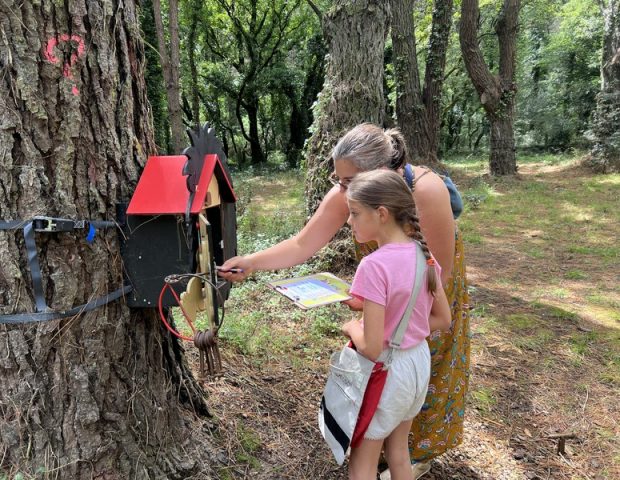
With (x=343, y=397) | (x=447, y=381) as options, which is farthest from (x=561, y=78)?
(x=343, y=397)

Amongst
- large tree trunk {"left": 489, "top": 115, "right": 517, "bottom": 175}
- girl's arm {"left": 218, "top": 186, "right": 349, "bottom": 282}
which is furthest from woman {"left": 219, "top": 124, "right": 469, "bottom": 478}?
large tree trunk {"left": 489, "top": 115, "right": 517, "bottom": 175}

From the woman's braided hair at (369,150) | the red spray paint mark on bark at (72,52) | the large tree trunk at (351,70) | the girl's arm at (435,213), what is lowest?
the girl's arm at (435,213)

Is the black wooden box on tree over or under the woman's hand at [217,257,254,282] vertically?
over

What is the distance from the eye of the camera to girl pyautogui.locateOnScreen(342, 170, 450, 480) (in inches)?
64.9

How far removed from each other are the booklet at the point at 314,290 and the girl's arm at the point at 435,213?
16.2 inches

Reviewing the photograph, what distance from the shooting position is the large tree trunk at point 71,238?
143 cm

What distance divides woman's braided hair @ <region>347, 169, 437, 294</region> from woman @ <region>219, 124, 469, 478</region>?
0.21 m

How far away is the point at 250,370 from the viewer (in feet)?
9.69

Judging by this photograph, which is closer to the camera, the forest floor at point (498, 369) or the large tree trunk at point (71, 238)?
the large tree trunk at point (71, 238)

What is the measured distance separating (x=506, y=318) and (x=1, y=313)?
4.18 metres

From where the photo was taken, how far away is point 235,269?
6.11 ft

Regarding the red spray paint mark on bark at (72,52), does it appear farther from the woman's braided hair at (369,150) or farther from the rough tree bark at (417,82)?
the rough tree bark at (417,82)

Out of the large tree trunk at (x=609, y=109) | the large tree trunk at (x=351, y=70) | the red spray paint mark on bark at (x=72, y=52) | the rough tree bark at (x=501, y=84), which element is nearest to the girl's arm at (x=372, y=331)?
the red spray paint mark on bark at (x=72, y=52)

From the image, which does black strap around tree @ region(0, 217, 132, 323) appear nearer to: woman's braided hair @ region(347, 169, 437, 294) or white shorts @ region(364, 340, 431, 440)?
woman's braided hair @ region(347, 169, 437, 294)
